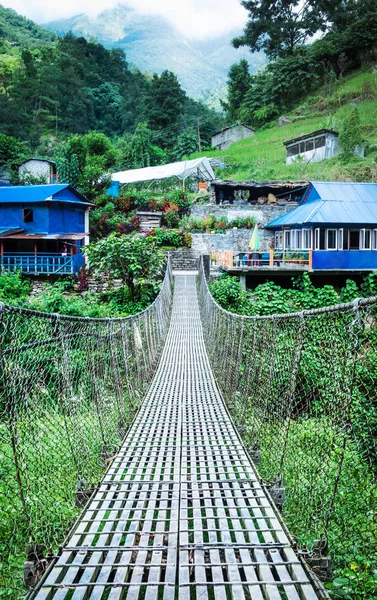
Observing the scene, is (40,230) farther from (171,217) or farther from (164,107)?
(164,107)

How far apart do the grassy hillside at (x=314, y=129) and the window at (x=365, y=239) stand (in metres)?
6.21

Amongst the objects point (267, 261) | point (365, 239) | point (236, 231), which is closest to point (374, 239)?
point (365, 239)

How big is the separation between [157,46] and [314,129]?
89394mm

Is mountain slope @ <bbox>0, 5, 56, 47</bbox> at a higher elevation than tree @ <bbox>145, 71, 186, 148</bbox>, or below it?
higher

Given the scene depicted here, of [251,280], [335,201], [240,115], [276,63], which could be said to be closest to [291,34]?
[276,63]

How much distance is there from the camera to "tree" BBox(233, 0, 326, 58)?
35844mm

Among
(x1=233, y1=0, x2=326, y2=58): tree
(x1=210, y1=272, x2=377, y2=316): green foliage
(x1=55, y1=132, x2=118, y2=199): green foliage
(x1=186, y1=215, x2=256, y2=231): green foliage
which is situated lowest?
(x1=210, y1=272, x2=377, y2=316): green foliage

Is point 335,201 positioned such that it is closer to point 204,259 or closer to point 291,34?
point 204,259

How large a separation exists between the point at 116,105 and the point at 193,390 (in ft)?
121

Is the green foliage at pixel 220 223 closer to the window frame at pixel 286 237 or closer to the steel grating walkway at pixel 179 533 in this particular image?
the window frame at pixel 286 237

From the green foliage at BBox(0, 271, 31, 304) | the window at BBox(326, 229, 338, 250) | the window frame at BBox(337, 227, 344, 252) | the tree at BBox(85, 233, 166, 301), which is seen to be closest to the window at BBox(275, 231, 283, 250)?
the window at BBox(326, 229, 338, 250)

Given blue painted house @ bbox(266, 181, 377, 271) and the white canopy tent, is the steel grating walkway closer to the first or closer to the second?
blue painted house @ bbox(266, 181, 377, 271)

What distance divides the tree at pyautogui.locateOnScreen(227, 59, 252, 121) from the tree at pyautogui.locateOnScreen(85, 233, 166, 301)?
1076 inches

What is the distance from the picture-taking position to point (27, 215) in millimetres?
13680
